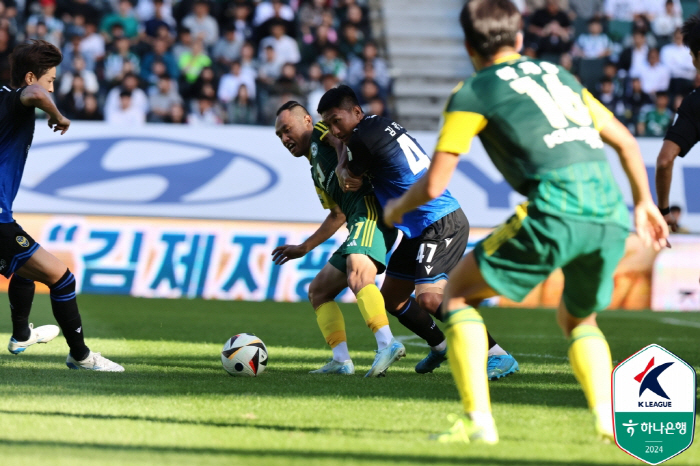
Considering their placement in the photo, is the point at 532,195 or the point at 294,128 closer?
the point at 532,195

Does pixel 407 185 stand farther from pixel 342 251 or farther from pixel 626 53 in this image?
pixel 626 53

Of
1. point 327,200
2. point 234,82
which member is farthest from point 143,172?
point 327,200

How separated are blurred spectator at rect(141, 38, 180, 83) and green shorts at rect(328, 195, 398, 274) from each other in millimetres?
11380

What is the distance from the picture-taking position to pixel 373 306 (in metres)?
6.63

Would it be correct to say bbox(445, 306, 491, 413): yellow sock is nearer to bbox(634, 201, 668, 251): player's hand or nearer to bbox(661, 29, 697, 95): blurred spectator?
bbox(634, 201, 668, 251): player's hand

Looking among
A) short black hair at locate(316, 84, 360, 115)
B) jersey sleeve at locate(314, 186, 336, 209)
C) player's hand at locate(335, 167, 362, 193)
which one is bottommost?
jersey sleeve at locate(314, 186, 336, 209)

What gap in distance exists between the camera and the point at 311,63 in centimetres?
1842

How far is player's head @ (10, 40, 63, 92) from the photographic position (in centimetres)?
632

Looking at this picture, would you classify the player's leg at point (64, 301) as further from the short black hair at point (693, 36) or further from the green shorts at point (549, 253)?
the short black hair at point (693, 36)

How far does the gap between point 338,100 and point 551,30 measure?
13014mm

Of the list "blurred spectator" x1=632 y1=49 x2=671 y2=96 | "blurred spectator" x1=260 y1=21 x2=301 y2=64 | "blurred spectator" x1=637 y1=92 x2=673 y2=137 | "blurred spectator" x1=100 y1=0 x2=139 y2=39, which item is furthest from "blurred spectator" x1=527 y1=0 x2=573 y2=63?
"blurred spectator" x1=100 y1=0 x2=139 y2=39

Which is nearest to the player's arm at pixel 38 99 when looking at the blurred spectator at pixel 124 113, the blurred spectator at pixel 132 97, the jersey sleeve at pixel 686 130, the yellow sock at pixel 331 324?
the yellow sock at pixel 331 324

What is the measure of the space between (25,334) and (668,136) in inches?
193

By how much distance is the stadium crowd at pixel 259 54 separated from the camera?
16.5 meters
